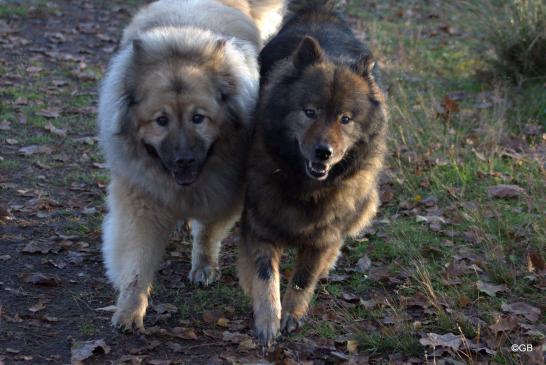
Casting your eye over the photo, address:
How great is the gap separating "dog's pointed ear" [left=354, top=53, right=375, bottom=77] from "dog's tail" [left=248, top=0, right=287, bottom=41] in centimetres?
204

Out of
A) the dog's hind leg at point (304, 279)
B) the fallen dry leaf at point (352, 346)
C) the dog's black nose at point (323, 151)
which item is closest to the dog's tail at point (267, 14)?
the dog's hind leg at point (304, 279)

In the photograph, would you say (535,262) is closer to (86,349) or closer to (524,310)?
(524,310)

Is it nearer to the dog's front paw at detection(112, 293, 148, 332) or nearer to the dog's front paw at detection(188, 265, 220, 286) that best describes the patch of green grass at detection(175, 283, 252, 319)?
the dog's front paw at detection(188, 265, 220, 286)

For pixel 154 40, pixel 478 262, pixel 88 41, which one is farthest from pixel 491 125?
pixel 88 41

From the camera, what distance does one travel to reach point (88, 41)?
1066cm

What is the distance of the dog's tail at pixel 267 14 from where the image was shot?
636cm

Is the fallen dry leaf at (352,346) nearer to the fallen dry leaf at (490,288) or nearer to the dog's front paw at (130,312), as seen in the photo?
the fallen dry leaf at (490,288)

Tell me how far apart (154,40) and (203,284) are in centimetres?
170

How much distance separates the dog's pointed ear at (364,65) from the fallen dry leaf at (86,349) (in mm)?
2144

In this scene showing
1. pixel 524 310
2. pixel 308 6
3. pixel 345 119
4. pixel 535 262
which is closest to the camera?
pixel 345 119

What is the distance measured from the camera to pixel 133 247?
4.47 m

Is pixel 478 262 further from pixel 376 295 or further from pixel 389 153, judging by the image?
pixel 389 153

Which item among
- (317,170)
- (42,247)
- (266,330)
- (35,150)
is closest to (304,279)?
(266,330)

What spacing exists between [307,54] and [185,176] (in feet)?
3.33
